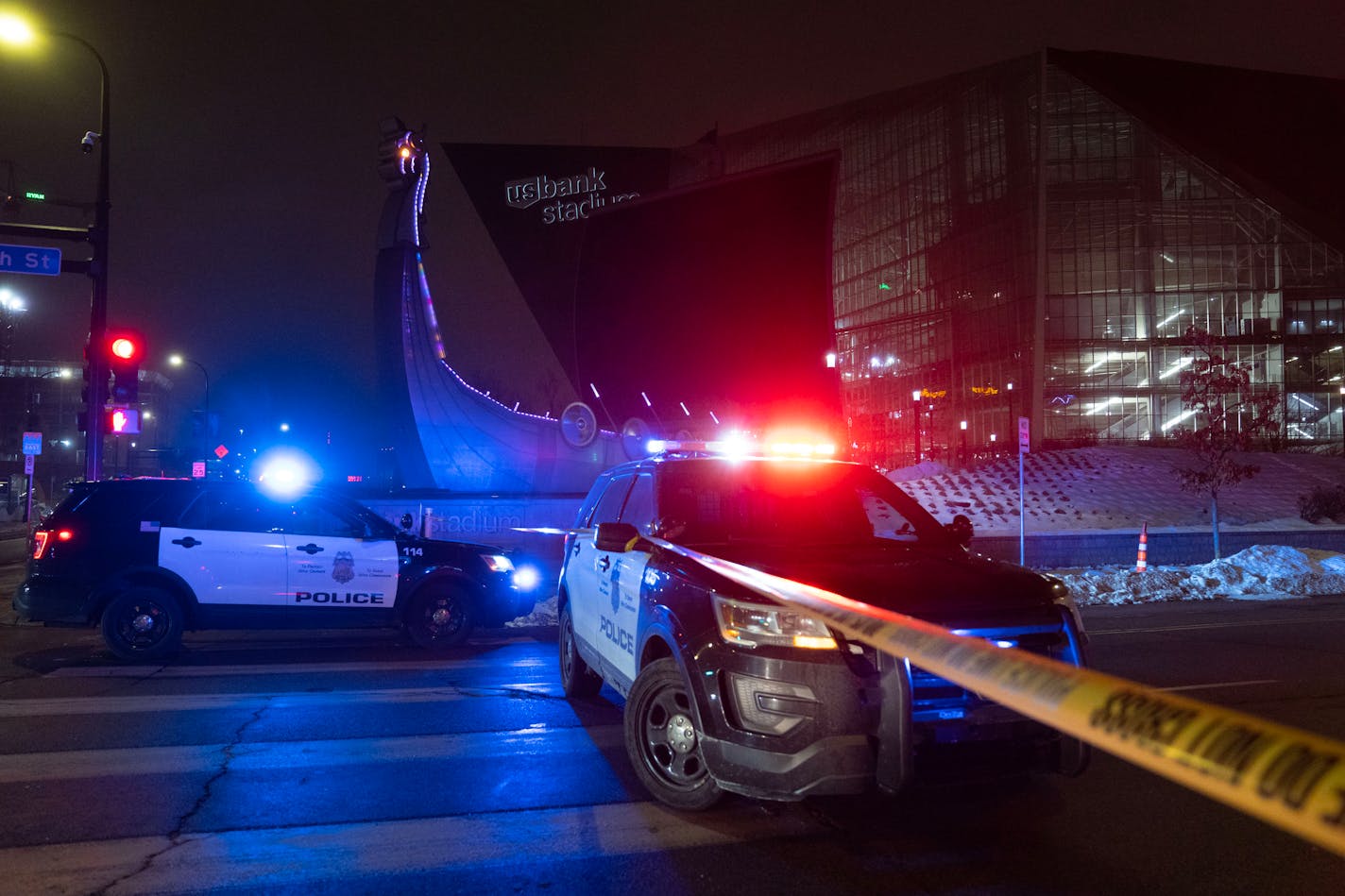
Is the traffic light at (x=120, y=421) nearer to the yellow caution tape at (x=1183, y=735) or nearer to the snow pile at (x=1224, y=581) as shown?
the snow pile at (x=1224, y=581)

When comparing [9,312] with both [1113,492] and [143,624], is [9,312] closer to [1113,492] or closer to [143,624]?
[143,624]

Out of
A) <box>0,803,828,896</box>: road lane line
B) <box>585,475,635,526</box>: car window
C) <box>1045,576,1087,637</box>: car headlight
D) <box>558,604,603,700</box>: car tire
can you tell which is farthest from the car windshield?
<box>558,604,603,700</box>: car tire

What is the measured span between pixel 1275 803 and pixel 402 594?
9.08 metres

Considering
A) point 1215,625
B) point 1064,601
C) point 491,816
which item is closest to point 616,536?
point 491,816

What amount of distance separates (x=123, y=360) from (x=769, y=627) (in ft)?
50.9

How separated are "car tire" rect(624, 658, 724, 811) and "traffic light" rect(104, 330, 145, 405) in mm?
14263

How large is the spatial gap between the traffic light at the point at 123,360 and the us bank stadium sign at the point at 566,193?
161ft

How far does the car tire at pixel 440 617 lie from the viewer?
9.85 m

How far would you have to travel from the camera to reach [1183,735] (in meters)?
1.91

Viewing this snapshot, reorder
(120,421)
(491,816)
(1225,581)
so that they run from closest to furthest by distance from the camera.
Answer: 1. (491,816)
2. (1225,581)
3. (120,421)

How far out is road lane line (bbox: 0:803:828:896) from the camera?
3.81 metres

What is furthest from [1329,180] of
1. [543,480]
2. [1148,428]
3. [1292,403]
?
[543,480]

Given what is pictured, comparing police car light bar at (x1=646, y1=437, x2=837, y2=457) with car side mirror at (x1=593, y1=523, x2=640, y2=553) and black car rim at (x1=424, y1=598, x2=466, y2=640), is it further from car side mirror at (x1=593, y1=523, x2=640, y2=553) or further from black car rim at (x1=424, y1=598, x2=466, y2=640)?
black car rim at (x1=424, y1=598, x2=466, y2=640)

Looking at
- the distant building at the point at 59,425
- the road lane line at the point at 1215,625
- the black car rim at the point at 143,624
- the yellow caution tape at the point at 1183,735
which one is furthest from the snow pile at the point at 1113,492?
the distant building at the point at 59,425
